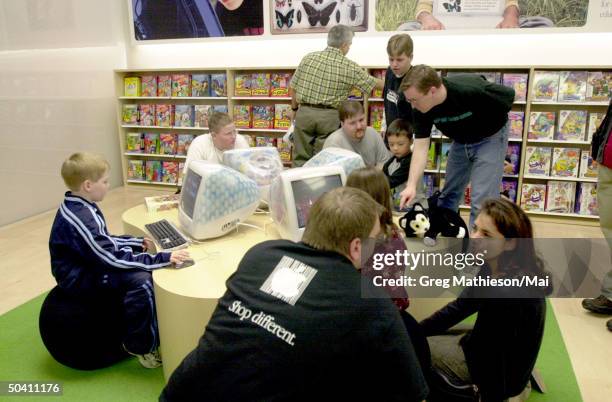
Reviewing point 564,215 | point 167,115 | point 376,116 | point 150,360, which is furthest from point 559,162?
point 167,115

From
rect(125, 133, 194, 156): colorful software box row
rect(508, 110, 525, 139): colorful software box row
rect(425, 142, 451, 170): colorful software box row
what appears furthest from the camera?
rect(125, 133, 194, 156): colorful software box row

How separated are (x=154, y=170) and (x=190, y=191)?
155 inches

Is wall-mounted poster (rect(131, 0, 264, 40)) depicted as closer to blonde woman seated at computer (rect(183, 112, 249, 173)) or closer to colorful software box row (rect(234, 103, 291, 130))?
colorful software box row (rect(234, 103, 291, 130))

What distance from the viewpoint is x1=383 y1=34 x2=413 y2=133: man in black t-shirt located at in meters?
3.48

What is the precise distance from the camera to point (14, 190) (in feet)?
15.5

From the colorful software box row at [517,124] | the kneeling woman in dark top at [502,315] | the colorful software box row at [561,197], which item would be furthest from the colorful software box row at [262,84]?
the kneeling woman in dark top at [502,315]

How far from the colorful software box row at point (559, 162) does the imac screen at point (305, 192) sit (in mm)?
3239

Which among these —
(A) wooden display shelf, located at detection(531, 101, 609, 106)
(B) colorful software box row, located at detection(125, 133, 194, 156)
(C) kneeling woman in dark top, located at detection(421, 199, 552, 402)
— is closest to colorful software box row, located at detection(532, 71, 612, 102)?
(A) wooden display shelf, located at detection(531, 101, 609, 106)

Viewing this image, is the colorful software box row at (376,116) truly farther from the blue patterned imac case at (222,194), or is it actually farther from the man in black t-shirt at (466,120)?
the blue patterned imac case at (222,194)

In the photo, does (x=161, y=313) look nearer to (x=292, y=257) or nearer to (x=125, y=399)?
(x=125, y=399)

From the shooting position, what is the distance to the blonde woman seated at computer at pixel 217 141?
330 cm

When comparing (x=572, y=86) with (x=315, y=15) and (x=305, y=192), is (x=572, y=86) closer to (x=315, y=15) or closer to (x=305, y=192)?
(x=315, y=15)

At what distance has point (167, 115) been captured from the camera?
600cm

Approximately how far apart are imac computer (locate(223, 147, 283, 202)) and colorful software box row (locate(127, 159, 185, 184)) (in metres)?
3.44
